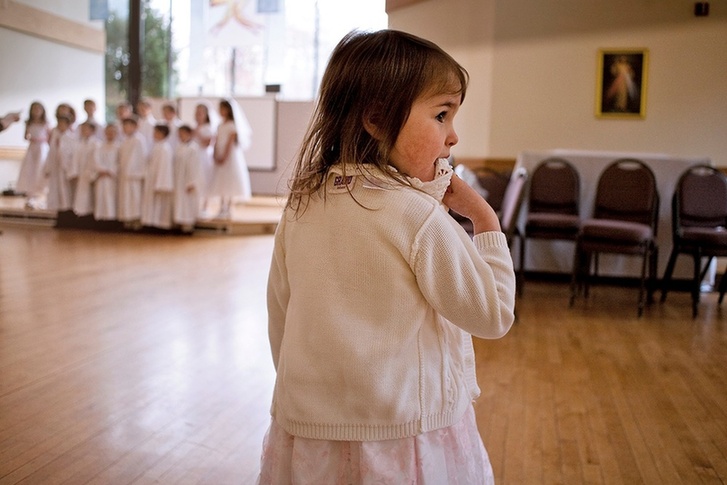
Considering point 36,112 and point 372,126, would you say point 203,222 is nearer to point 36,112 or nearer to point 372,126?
point 36,112

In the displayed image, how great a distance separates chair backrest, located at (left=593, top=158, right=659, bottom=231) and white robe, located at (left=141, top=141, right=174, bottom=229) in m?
4.88

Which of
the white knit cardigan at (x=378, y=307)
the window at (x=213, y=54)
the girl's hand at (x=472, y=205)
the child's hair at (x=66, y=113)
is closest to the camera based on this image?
the white knit cardigan at (x=378, y=307)

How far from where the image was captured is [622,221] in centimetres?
543

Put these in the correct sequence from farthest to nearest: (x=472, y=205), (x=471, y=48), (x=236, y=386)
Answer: (x=471, y=48), (x=236, y=386), (x=472, y=205)

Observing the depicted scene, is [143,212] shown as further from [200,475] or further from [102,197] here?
[200,475]

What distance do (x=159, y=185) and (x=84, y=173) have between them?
3.57 feet

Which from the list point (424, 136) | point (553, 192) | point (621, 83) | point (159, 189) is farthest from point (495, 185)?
point (424, 136)

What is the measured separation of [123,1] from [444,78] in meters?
14.2

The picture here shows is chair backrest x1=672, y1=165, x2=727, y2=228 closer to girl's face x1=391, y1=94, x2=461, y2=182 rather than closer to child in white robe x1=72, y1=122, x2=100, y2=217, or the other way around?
girl's face x1=391, y1=94, x2=461, y2=182

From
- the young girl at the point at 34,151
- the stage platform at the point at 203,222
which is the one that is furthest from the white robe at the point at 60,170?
the young girl at the point at 34,151

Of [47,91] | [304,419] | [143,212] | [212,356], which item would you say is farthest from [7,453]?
[47,91]

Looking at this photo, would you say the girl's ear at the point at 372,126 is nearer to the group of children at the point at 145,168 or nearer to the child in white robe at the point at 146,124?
the group of children at the point at 145,168

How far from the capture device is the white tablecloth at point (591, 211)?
5.63 m

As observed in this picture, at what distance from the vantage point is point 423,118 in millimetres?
987
